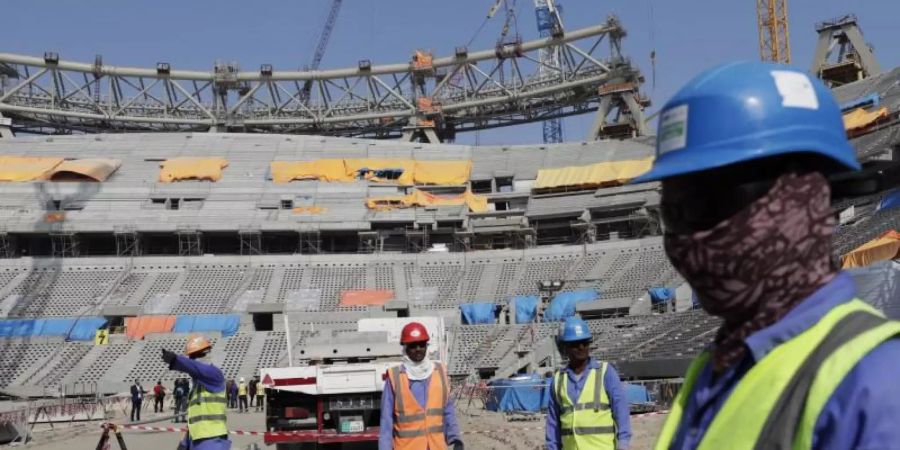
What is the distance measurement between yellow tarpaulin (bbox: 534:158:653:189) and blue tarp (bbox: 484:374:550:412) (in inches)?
1106

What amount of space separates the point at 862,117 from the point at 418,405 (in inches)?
1732

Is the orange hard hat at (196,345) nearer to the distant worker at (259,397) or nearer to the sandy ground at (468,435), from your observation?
the sandy ground at (468,435)

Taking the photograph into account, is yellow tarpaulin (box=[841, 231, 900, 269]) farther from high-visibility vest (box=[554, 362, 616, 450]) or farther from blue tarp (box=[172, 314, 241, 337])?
blue tarp (box=[172, 314, 241, 337])

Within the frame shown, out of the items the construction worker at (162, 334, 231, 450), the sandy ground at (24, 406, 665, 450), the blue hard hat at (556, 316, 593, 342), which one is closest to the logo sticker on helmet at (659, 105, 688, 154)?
the blue hard hat at (556, 316, 593, 342)

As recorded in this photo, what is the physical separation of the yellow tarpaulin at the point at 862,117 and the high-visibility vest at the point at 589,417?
41.5m

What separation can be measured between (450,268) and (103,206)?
20674 millimetres

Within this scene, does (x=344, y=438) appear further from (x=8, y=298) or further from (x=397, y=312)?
(x=8, y=298)

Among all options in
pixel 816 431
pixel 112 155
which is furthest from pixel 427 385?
pixel 112 155

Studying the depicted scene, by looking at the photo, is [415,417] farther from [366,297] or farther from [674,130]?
[366,297]

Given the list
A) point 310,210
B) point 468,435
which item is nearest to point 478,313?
point 310,210

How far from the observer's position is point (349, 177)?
52219 mm

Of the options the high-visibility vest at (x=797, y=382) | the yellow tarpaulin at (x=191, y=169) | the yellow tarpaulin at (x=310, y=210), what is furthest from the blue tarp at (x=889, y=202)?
the yellow tarpaulin at (x=191, y=169)

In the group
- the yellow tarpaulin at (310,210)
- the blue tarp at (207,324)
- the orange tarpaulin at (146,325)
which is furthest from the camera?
the yellow tarpaulin at (310,210)

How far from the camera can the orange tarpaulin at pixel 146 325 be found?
37.5 m
